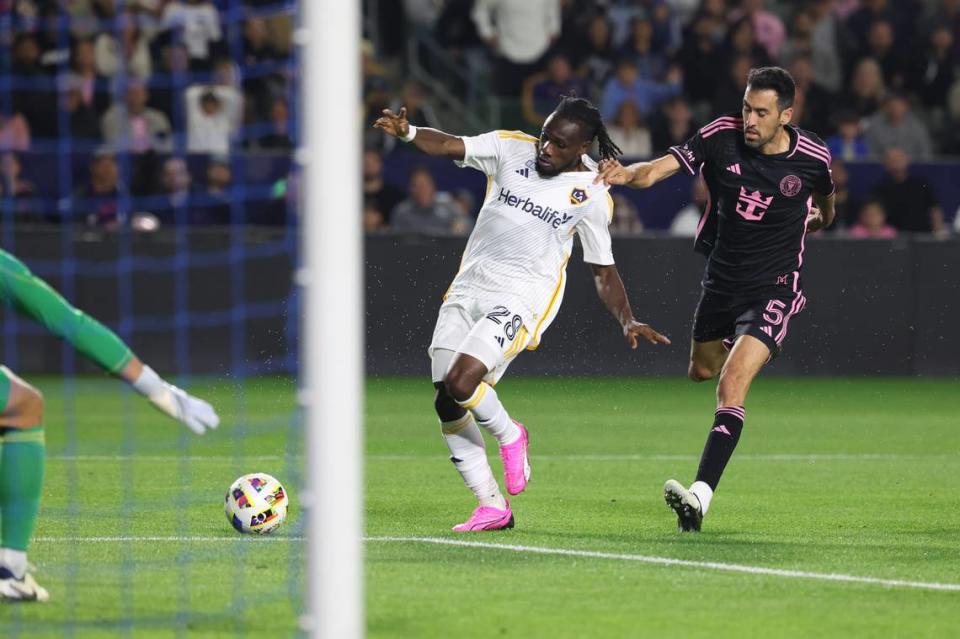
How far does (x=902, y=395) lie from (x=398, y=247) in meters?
4.75

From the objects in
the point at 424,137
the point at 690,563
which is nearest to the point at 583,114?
the point at 424,137

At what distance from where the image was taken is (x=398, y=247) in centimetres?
1641

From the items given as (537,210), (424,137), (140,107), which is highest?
(424,137)

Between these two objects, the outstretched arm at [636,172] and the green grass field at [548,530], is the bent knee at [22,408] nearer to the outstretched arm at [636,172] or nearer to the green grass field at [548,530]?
the green grass field at [548,530]

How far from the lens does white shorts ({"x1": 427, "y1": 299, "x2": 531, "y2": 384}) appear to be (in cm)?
823

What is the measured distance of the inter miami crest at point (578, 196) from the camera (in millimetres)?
8484

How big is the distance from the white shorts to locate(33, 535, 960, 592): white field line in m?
0.91

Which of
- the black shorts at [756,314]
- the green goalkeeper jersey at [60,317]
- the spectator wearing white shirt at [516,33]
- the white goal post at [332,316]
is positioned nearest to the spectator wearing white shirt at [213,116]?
the spectator wearing white shirt at [516,33]

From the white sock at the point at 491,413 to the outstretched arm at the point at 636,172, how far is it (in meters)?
1.13

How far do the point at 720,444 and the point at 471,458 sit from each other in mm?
1176

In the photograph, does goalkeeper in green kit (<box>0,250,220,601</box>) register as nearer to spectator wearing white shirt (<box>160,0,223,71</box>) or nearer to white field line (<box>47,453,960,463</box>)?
white field line (<box>47,453,960,463</box>)

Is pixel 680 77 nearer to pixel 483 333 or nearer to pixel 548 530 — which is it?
pixel 483 333

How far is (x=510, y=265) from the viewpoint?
848 centimetres

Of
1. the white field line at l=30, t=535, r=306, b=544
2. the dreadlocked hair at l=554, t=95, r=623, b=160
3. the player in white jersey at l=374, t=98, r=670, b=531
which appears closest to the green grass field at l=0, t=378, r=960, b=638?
the white field line at l=30, t=535, r=306, b=544
